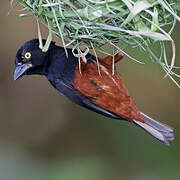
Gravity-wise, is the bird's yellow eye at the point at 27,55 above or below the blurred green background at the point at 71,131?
above

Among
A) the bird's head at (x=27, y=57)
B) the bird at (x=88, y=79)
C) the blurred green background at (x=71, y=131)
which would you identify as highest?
the bird's head at (x=27, y=57)


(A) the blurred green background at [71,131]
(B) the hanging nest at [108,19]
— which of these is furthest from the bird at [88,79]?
(A) the blurred green background at [71,131]

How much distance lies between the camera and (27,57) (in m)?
2.13

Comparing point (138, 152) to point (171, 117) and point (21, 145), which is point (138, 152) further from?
point (21, 145)

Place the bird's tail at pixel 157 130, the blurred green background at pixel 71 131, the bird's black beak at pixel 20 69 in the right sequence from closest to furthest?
the bird's black beak at pixel 20 69 < the bird's tail at pixel 157 130 < the blurred green background at pixel 71 131

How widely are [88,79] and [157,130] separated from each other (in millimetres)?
498

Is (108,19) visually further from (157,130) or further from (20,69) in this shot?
(157,130)

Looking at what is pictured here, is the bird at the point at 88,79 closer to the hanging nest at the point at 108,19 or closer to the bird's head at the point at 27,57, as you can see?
the bird's head at the point at 27,57

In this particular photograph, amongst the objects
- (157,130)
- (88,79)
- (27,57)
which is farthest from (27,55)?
(157,130)

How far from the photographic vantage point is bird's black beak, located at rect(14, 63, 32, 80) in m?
2.11

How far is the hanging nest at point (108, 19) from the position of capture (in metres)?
1.62

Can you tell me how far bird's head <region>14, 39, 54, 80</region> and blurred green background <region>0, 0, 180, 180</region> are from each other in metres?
1.83

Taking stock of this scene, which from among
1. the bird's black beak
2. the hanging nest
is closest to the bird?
the bird's black beak

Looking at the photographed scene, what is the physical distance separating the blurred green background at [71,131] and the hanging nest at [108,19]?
2.11 m
